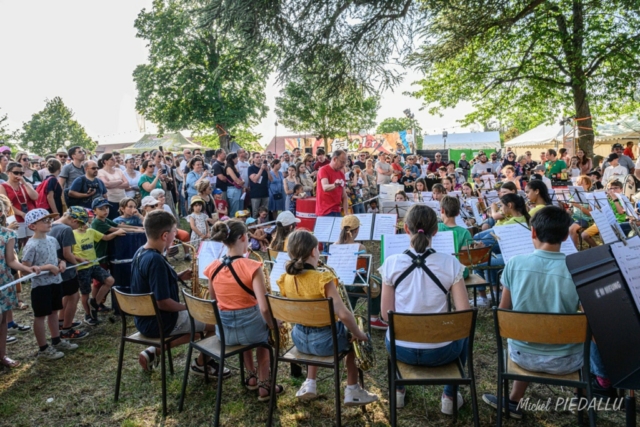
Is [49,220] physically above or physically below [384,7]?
below

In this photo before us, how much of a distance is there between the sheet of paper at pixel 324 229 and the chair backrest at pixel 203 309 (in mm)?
2277

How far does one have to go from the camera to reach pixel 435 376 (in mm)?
2914

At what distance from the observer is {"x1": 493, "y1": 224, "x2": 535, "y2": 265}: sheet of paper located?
3.90 meters

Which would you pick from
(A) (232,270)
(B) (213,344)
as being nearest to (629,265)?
(A) (232,270)

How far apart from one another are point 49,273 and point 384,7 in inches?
276

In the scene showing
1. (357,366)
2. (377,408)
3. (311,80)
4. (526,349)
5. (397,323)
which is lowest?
(377,408)

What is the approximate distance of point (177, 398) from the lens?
376 cm

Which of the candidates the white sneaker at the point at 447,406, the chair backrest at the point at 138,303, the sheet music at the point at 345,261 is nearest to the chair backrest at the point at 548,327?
the white sneaker at the point at 447,406

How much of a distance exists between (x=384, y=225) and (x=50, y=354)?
396 centimetres

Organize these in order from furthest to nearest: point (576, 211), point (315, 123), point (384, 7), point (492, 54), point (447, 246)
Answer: point (315, 123)
point (492, 54)
point (384, 7)
point (576, 211)
point (447, 246)

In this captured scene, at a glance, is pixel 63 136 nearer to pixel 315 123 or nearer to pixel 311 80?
pixel 315 123

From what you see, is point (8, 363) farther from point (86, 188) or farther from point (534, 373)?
point (534, 373)

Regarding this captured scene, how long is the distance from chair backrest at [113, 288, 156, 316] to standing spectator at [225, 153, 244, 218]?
21.5ft

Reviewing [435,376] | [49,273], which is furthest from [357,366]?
[49,273]
